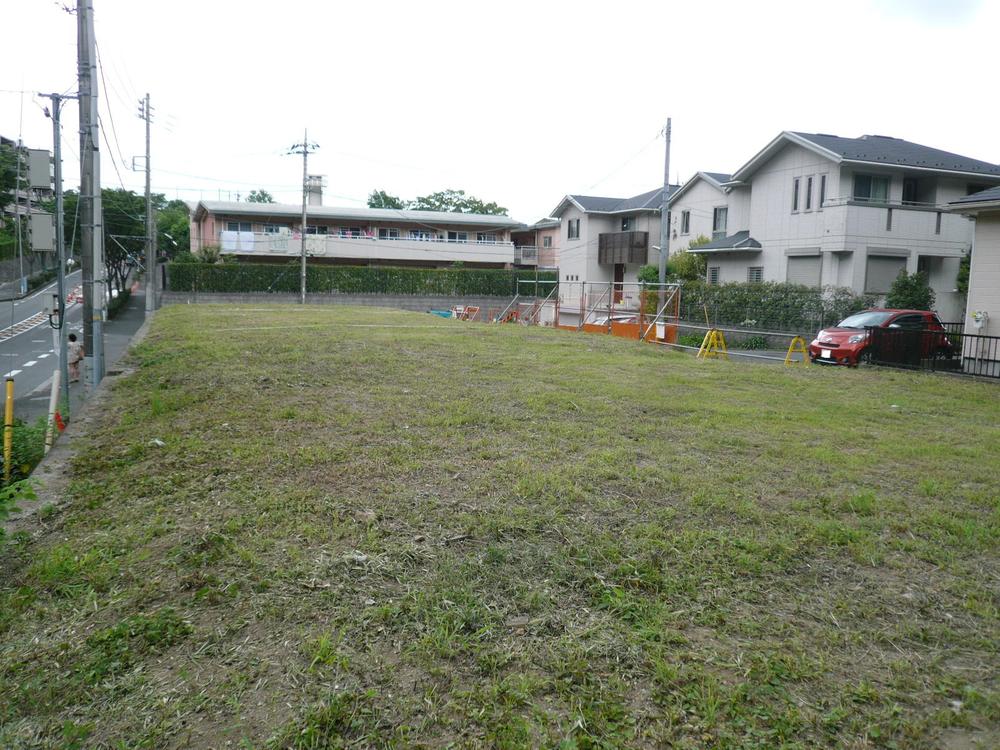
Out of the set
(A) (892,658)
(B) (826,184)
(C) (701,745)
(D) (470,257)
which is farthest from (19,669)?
(D) (470,257)

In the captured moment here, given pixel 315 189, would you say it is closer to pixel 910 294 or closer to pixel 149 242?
pixel 149 242

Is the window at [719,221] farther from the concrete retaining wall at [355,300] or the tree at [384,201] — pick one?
the tree at [384,201]

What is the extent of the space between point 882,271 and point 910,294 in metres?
3.38

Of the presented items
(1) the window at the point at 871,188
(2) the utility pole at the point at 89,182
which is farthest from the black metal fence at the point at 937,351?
(2) the utility pole at the point at 89,182

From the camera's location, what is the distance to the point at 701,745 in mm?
2945

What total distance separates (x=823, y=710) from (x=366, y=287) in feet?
151

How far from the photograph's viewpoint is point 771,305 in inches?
1110

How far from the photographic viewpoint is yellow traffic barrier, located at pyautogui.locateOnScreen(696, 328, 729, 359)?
20141 millimetres

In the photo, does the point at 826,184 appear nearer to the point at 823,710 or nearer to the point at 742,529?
the point at 742,529

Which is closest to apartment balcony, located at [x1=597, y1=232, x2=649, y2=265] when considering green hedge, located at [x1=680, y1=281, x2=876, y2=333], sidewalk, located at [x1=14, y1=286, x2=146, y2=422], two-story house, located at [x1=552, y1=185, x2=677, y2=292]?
two-story house, located at [x1=552, y1=185, x2=677, y2=292]

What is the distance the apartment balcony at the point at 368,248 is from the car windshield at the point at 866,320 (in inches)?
1520

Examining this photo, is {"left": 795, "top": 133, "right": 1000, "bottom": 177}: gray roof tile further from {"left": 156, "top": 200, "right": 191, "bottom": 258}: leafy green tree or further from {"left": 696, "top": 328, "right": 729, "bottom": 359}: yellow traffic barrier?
{"left": 156, "top": 200, "right": 191, "bottom": 258}: leafy green tree

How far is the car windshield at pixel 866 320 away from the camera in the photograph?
65.4 ft

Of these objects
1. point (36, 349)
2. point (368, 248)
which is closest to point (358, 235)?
point (368, 248)
